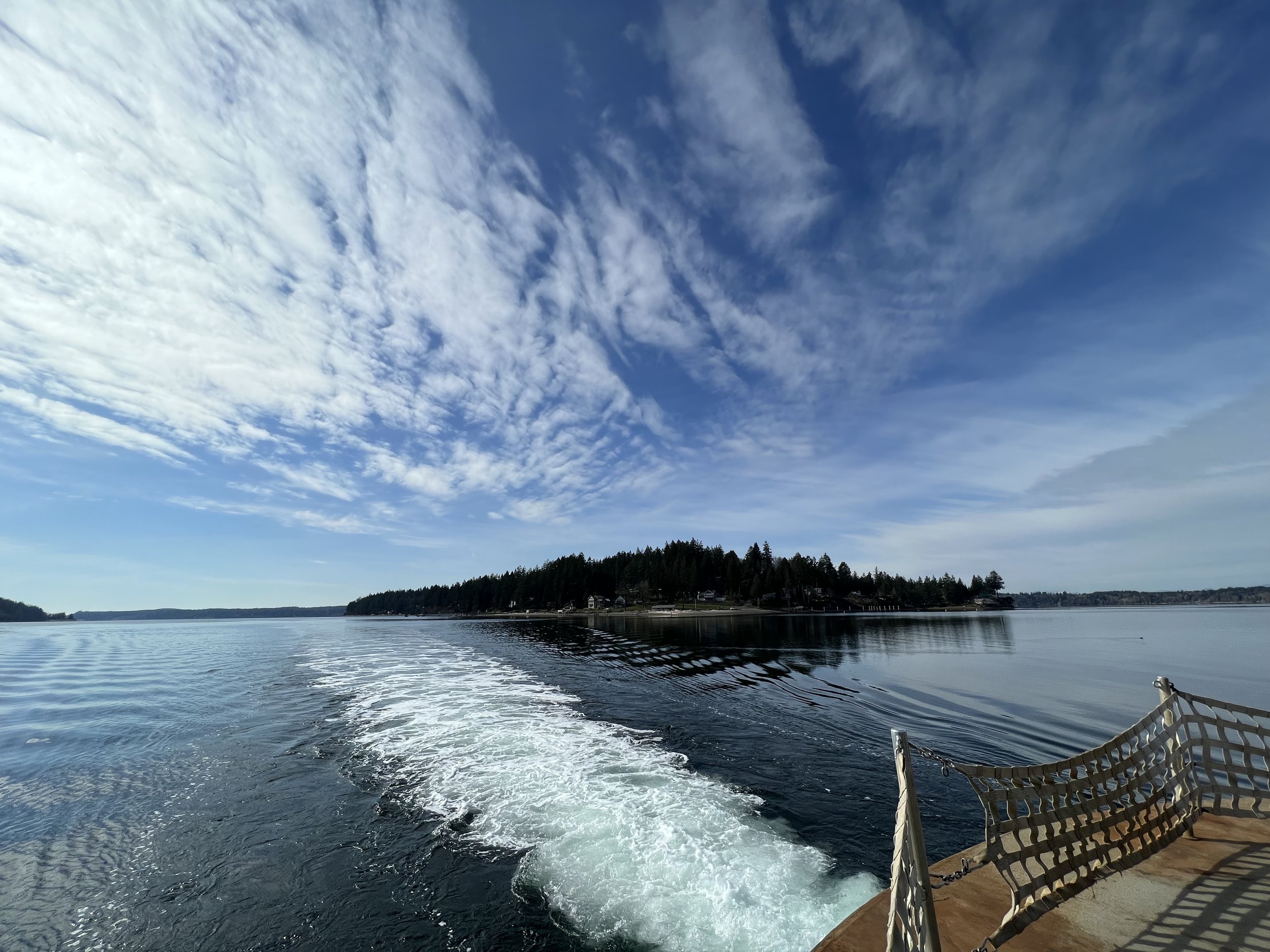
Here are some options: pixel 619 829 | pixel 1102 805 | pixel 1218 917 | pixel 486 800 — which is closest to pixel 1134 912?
pixel 1218 917

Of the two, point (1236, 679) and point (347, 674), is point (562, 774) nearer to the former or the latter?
point (347, 674)

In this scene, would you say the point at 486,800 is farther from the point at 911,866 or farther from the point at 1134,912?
the point at 1134,912

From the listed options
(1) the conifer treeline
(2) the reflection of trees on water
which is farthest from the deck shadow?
(1) the conifer treeline

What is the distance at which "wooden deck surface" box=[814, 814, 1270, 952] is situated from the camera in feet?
14.8

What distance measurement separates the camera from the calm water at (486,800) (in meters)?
6.77

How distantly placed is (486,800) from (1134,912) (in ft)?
33.5

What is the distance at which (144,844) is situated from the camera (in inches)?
350

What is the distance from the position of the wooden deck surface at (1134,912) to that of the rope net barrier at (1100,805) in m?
0.16

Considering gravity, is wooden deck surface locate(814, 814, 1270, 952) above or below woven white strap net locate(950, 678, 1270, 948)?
below

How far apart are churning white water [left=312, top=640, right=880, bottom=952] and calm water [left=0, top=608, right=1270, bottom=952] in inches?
2.1

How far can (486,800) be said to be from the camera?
1073cm

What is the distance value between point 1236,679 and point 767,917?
38.3 meters

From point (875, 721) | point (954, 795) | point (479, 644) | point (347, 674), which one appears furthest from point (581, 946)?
point (479, 644)

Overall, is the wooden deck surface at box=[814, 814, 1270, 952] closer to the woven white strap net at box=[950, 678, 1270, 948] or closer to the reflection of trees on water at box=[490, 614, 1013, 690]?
the woven white strap net at box=[950, 678, 1270, 948]
